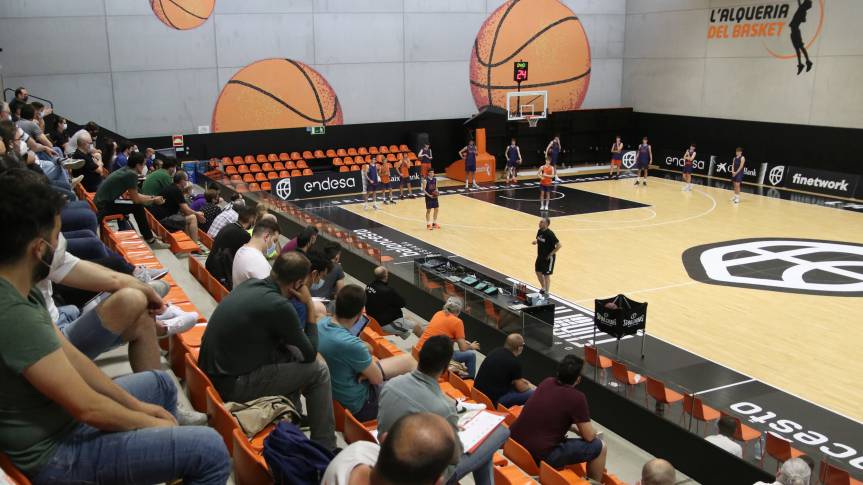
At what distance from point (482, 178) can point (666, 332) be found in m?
16.0

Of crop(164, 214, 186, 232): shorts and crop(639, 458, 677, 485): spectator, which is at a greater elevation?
crop(164, 214, 186, 232): shorts

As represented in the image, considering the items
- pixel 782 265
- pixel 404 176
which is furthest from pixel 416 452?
pixel 404 176

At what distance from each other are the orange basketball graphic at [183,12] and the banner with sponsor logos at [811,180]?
19891mm

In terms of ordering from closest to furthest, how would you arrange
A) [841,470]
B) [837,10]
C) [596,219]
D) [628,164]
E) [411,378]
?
[411,378], [841,470], [596,219], [837,10], [628,164]

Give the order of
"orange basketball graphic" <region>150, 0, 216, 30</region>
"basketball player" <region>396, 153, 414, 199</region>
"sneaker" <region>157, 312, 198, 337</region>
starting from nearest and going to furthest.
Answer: "sneaker" <region>157, 312, 198, 337</region> < "orange basketball graphic" <region>150, 0, 216, 30</region> < "basketball player" <region>396, 153, 414, 199</region>

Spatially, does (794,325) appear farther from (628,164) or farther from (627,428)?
(628,164)

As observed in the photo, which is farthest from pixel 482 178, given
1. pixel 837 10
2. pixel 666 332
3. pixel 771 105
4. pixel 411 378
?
pixel 411 378

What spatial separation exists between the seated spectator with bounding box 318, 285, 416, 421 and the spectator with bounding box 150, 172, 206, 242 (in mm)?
6621

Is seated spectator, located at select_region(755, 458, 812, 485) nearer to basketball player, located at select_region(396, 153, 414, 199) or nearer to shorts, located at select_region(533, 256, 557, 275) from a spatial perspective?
shorts, located at select_region(533, 256, 557, 275)

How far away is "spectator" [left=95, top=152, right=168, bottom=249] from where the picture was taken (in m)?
9.65

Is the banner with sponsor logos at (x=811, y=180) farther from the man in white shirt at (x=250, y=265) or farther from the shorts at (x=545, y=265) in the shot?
the man in white shirt at (x=250, y=265)

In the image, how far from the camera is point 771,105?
25.6 meters

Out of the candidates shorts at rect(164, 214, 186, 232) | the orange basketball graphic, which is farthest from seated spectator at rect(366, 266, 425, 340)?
the orange basketball graphic

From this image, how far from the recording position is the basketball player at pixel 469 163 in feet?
86.4
